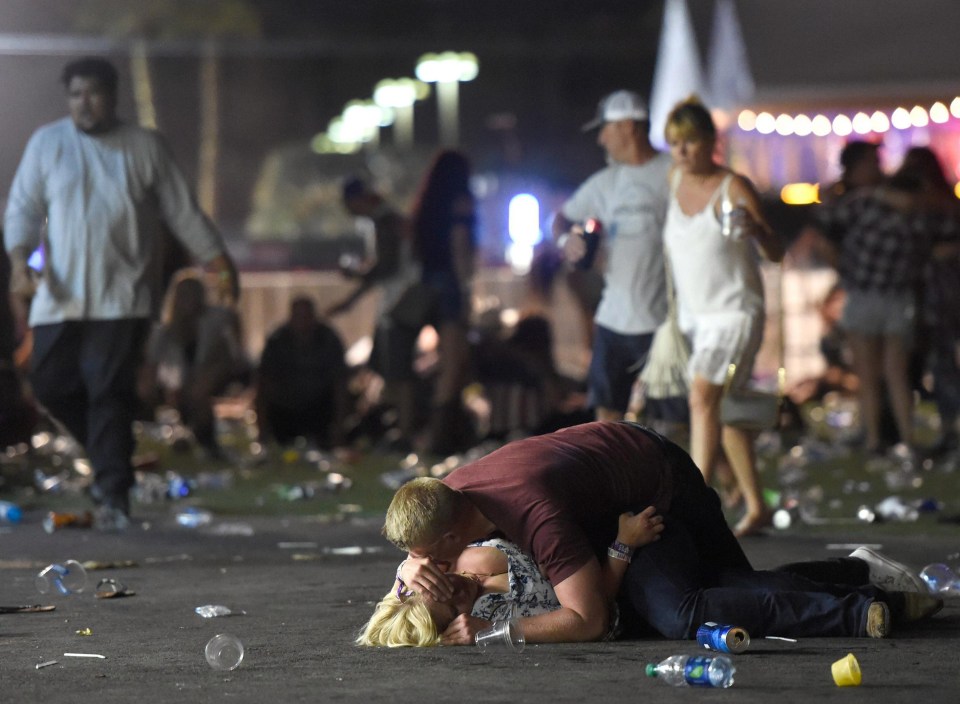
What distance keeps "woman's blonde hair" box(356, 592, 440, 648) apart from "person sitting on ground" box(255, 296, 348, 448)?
836cm

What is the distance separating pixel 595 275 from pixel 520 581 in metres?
6.45

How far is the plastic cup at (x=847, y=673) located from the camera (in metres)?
4.33

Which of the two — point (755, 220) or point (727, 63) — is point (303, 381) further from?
point (727, 63)

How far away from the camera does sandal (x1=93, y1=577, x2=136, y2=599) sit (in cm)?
642

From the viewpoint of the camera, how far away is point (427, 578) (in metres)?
4.91

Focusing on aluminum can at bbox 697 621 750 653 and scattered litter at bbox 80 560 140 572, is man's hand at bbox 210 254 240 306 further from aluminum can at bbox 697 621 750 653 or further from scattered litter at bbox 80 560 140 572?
aluminum can at bbox 697 621 750 653

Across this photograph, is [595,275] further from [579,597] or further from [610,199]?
[579,597]

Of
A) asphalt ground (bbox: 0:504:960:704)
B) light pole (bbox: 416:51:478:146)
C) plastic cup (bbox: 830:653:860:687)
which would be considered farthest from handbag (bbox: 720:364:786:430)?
light pole (bbox: 416:51:478:146)

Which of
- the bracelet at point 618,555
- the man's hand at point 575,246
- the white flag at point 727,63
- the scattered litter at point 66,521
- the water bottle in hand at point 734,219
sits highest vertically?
the white flag at point 727,63

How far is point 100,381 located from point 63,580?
2.05 meters

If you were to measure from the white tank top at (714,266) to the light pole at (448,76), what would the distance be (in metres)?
13.6

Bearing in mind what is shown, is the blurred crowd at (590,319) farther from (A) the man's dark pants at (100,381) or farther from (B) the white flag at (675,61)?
(B) the white flag at (675,61)

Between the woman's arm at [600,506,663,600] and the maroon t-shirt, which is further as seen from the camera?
the woman's arm at [600,506,663,600]

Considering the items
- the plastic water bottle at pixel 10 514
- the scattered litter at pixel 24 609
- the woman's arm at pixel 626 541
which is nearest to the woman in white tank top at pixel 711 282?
the woman's arm at pixel 626 541
